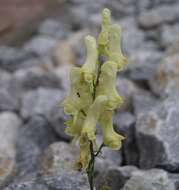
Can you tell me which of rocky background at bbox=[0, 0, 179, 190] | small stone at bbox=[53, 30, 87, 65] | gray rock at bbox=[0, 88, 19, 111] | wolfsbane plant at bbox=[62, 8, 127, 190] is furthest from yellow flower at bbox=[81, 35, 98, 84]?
small stone at bbox=[53, 30, 87, 65]

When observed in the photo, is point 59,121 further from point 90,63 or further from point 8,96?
point 90,63

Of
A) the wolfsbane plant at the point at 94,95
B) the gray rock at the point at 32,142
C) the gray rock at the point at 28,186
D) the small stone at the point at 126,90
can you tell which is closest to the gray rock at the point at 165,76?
the small stone at the point at 126,90

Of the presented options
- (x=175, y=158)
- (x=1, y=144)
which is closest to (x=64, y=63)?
(x=1, y=144)

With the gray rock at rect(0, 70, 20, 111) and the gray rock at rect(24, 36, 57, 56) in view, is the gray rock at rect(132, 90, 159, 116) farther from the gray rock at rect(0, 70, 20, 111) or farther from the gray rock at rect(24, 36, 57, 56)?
the gray rock at rect(24, 36, 57, 56)

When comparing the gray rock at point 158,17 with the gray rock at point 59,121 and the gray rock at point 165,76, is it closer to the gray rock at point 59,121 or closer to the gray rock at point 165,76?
the gray rock at point 165,76

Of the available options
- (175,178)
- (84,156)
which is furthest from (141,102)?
(84,156)

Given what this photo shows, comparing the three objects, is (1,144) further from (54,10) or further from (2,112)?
(54,10)
